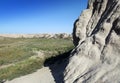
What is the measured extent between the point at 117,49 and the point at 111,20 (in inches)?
113

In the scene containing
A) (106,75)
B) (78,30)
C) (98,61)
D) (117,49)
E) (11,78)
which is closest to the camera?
(106,75)

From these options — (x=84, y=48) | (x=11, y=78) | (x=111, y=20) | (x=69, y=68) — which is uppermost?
(x=111, y=20)

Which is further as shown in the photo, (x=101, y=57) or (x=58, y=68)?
Answer: (x=58, y=68)

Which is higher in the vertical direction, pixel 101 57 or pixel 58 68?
pixel 101 57

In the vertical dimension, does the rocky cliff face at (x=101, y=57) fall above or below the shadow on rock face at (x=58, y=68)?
above

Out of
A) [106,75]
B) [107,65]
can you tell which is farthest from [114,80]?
[107,65]

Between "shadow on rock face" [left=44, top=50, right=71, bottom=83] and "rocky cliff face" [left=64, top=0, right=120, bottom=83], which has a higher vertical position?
"rocky cliff face" [left=64, top=0, right=120, bottom=83]

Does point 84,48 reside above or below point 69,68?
above

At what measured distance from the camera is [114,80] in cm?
1424

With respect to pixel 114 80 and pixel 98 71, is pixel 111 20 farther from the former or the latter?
pixel 114 80

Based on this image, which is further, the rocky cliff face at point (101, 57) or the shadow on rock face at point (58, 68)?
the shadow on rock face at point (58, 68)

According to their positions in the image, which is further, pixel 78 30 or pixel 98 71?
pixel 78 30

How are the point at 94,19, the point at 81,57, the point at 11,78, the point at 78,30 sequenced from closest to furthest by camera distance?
1. the point at 81,57
2. the point at 94,19
3. the point at 78,30
4. the point at 11,78

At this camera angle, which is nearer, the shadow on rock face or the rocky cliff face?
the rocky cliff face
